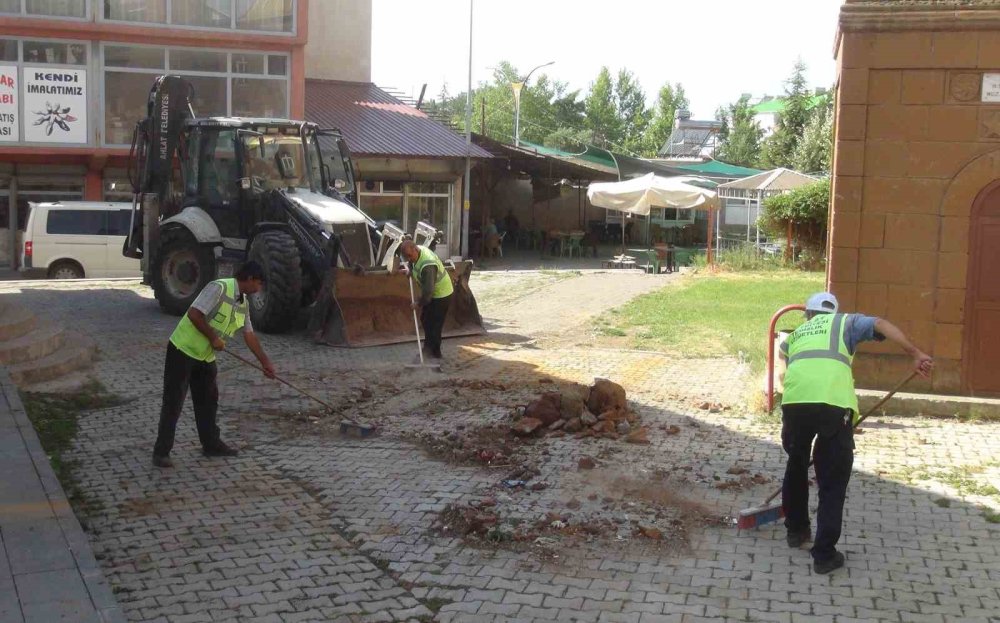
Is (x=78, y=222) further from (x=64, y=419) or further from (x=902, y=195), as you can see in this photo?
(x=902, y=195)

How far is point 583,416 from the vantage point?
30.4 ft

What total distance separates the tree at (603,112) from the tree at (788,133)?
92.6 feet

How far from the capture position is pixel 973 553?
253 inches

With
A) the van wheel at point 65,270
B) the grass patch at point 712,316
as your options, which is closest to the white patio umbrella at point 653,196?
the grass patch at point 712,316

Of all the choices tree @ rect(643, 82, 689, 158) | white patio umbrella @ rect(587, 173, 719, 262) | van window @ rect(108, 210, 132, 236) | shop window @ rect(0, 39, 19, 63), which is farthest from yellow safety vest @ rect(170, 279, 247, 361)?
tree @ rect(643, 82, 689, 158)

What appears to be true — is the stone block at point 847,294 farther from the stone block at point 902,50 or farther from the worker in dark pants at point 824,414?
the worker in dark pants at point 824,414

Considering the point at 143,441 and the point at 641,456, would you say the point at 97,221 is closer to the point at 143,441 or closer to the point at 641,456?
the point at 143,441

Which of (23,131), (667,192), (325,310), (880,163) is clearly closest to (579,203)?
(667,192)

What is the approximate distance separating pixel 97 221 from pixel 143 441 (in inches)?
564

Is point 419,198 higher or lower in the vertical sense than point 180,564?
higher

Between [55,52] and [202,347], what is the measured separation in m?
20.9

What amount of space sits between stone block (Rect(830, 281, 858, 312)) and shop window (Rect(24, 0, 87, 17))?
21399mm

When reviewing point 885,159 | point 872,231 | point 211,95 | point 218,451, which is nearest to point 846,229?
point 872,231

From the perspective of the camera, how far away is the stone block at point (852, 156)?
10.2 meters
